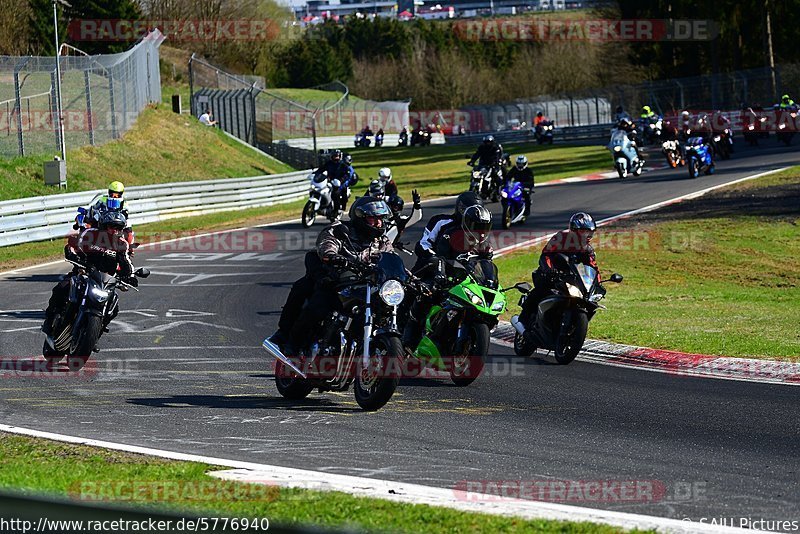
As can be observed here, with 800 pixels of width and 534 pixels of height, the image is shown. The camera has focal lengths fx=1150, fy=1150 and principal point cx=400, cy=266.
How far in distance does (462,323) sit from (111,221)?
4398 millimetres

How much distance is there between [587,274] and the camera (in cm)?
1133

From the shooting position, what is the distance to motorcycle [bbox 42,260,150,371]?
11.2 meters

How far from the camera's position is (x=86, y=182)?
32.4 meters

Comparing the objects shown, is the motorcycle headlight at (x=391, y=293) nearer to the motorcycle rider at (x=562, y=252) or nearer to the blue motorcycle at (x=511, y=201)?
the motorcycle rider at (x=562, y=252)

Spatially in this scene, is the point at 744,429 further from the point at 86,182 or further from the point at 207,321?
the point at 86,182

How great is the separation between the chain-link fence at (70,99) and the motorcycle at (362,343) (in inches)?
900

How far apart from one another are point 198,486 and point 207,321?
8.62m

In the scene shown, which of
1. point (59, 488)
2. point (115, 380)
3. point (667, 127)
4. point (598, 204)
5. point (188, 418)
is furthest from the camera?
point (667, 127)

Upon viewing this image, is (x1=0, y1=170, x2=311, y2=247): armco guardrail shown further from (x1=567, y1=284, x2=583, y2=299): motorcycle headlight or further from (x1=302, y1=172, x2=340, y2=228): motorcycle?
(x1=567, y1=284, x2=583, y2=299): motorcycle headlight

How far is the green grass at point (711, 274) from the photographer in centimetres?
1302

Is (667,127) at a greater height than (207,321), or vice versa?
(667,127)

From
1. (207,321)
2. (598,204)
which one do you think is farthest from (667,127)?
(207,321)

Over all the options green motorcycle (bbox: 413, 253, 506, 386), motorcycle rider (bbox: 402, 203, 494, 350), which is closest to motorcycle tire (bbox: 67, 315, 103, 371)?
motorcycle rider (bbox: 402, 203, 494, 350)

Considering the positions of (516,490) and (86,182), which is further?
(86,182)
